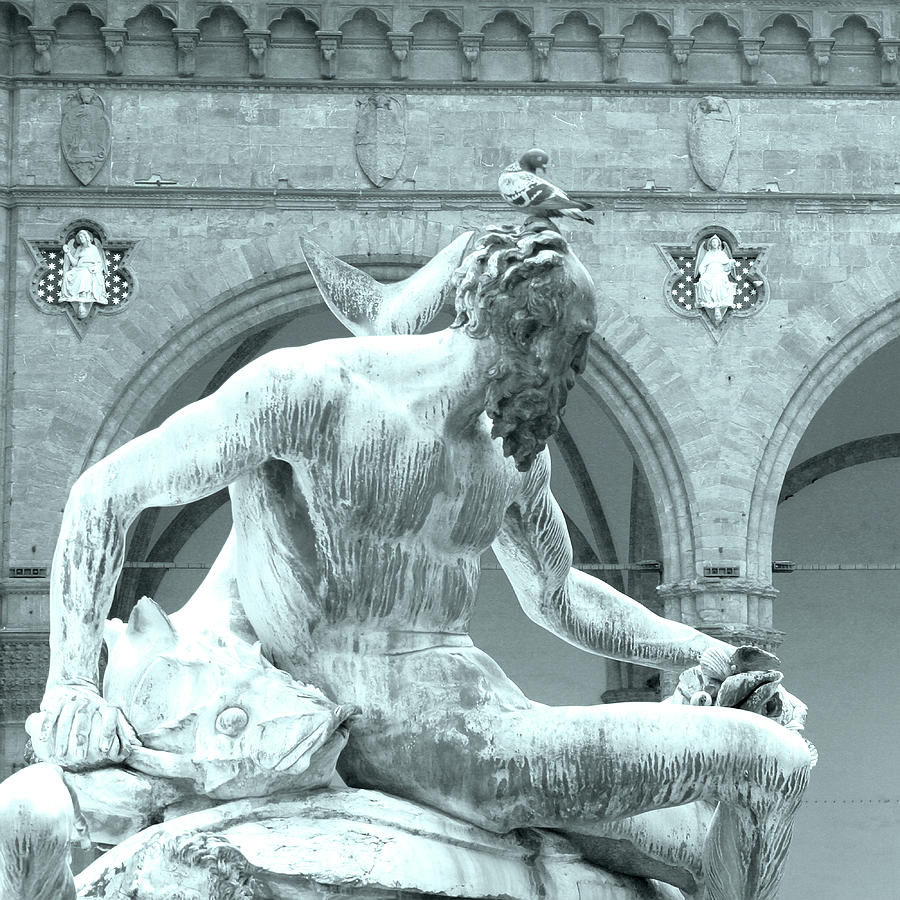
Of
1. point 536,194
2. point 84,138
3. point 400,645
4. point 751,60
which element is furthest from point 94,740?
point 751,60

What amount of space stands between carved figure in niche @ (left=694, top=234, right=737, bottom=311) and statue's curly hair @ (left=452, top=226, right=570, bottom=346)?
46.8 ft

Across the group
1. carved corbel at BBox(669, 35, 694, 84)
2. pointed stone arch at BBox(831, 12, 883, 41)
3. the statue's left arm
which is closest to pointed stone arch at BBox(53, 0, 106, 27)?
carved corbel at BBox(669, 35, 694, 84)

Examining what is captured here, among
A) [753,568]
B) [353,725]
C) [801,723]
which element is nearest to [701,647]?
[801,723]

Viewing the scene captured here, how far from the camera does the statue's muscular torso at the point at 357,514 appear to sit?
3.08 metres

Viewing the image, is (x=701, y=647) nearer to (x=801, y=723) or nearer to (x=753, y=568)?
(x=801, y=723)

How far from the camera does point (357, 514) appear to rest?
10.1ft

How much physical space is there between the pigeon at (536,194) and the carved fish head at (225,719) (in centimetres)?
67

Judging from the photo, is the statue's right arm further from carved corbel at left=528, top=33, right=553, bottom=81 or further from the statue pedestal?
carved corbel at left=528, top=33, right=553, bottom=81

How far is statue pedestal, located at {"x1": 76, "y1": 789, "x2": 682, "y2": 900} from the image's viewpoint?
2.87m

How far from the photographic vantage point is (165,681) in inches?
120

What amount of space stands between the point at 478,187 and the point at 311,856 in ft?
47.9

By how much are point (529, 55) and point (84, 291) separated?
366cm

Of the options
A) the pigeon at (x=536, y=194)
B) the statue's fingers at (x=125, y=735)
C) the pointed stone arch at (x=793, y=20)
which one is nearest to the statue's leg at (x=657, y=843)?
the statue's fingers at (x=125, y=735)

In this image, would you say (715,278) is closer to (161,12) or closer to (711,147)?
(711,147)
